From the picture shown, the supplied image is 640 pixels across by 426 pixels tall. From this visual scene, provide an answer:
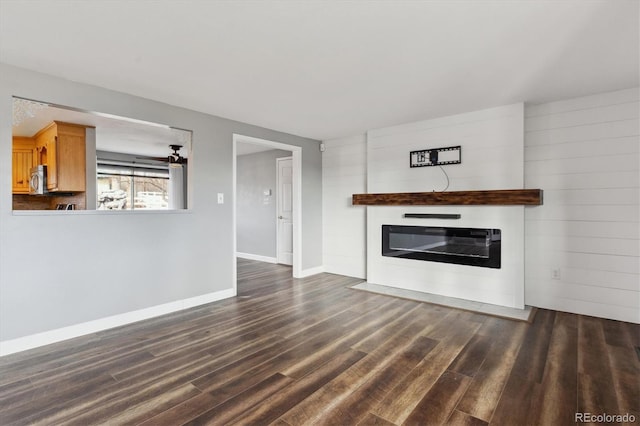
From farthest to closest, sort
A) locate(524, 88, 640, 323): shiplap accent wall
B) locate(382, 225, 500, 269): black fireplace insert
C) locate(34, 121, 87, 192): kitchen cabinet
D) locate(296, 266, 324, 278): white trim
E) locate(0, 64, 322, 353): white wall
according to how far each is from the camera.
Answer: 1. locate(296, 266, 324, 278): white trim
2. locate(382, 225, 500, 269): black fireplace insert
3. locate(524, 88, 640, 323): shiplap accent wall
4. locate(34, 121, 87, 192): kitchen cabinet
5. locate(0, 64, 322, 353): white wall

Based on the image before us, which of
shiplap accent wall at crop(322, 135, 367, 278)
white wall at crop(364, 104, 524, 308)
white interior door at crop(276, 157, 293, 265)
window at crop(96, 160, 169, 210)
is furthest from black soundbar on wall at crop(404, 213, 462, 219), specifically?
window at crop(96, 160, 169, 210)

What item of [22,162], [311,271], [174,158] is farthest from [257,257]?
[22,162]

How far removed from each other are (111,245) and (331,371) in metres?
2.49

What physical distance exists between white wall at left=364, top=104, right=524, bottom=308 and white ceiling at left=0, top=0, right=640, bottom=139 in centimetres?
48

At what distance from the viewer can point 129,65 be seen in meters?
2.67

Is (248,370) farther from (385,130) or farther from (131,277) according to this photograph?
(385,130)

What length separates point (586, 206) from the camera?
137 inches

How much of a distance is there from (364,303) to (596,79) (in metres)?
3.29

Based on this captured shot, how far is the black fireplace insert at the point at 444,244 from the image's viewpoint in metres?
3.89

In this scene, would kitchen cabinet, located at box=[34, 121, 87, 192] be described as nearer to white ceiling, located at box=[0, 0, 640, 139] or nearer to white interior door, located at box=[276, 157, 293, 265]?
white ceiling, located at box=[0, 0, 640, 139]

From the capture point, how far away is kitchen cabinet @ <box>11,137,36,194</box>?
2.74 metres
